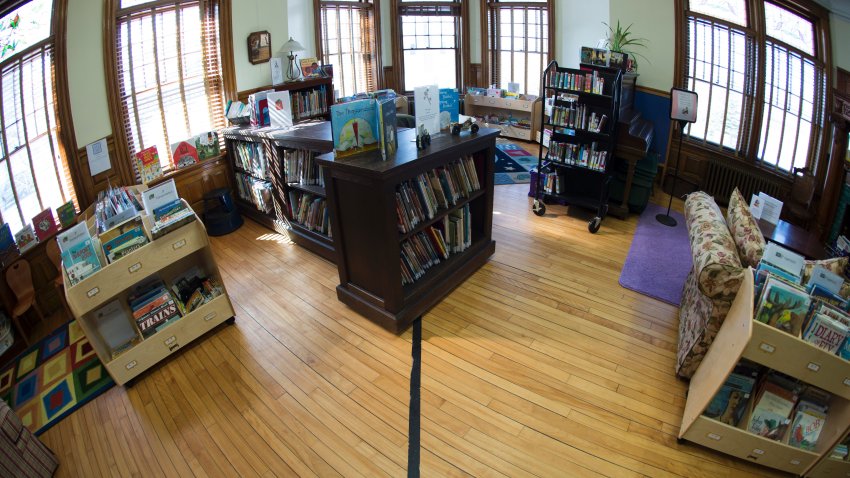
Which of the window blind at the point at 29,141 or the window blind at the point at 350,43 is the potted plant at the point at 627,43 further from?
the window blind at the point at 29,141

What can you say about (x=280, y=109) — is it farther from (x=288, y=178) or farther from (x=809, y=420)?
(x=809, y=420)

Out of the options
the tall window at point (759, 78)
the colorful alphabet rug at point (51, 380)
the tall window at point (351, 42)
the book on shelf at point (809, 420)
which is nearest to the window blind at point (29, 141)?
the colorful alphabet rug at point (51, 380)

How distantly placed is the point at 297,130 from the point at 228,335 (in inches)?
84.1

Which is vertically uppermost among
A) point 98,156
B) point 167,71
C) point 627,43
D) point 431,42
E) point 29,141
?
point 431,42

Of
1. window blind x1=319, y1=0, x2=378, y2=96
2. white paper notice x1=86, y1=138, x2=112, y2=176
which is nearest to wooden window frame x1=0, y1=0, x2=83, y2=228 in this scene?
white paper notice x1=86, y1=138, x2=112, y2=176

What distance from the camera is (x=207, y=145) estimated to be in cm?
527

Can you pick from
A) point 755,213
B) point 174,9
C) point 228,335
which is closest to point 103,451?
point 228,335

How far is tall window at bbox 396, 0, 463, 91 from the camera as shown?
8.32m

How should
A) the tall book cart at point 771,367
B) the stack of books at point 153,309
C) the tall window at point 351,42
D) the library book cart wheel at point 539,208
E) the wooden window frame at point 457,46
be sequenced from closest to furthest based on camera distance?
the tall book cart at point 771,367, the stack of books at point 153,309, the library book cart wheel at point 539,208, the tall window at point 351,42, the wooden window frame at point 457,46

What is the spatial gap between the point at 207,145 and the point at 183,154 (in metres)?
0.30

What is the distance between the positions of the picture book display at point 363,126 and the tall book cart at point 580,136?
242cm

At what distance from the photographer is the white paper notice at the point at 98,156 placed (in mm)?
4176

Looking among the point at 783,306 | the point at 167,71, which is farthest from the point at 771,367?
the point at 167,71

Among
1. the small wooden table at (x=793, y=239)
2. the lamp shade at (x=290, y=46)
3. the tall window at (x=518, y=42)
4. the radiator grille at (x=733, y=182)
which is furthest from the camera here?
the tall window at (x=518, y=42)
